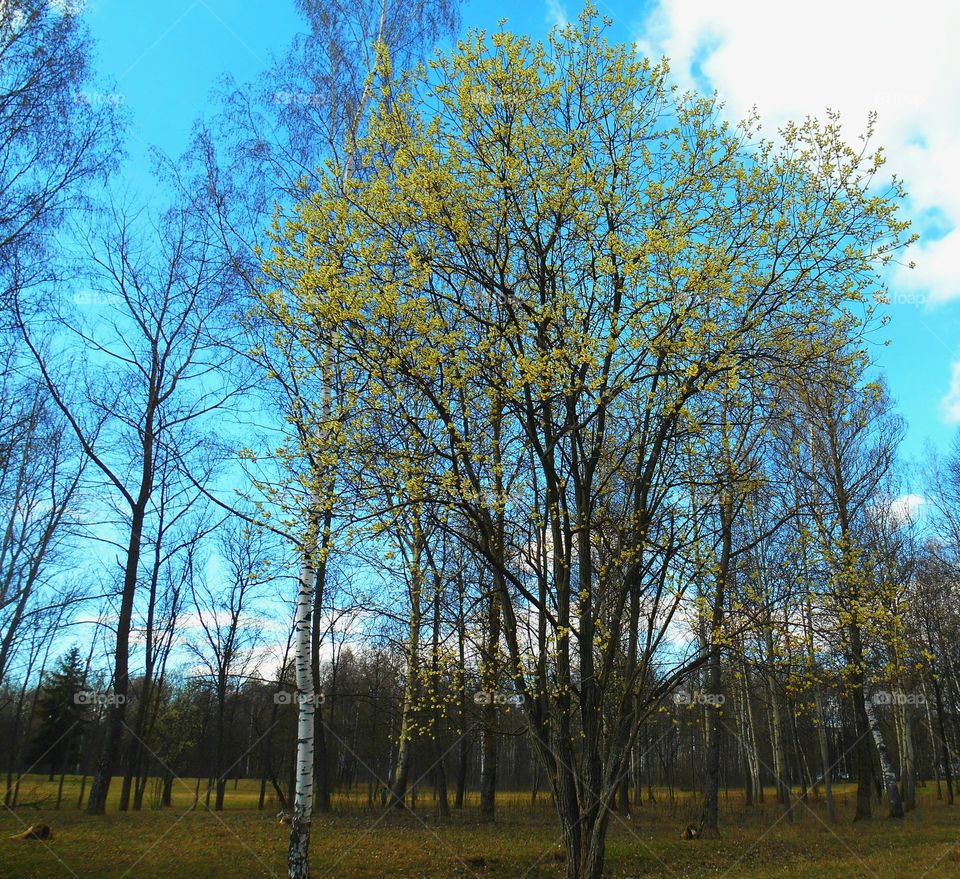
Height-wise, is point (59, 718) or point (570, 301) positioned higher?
point (570, 301)

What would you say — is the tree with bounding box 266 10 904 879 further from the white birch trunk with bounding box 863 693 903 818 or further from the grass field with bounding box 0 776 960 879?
the white birch trunk with bounding box 863 693 903 818

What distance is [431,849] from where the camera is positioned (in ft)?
36.9

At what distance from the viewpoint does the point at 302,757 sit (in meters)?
7.15

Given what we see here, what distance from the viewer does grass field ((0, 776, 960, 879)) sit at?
30.0 ft

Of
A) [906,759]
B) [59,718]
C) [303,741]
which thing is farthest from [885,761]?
Answer: [59,718]

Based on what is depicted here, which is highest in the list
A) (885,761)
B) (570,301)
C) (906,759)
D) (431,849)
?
(570,301)

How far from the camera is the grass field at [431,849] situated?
30.0 ft

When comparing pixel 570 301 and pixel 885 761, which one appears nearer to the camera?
pixel 570 301

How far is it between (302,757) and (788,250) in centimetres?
739

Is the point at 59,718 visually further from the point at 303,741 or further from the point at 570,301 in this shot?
the point at 570,301

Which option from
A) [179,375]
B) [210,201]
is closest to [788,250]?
[210,201]

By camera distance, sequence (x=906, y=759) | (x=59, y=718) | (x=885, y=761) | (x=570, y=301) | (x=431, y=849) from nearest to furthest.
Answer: (x=570, y=301) < (x=431, y=849) < (x=885, y=761) < (x=906, y=759) < (x=59, y=718)

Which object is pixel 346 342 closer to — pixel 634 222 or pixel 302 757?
pixel 634 222

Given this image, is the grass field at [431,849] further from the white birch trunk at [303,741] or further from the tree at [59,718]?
the tree at [59,718]
